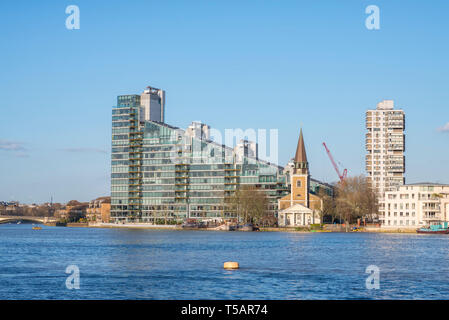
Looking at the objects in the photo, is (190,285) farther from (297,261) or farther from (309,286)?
(297,261)

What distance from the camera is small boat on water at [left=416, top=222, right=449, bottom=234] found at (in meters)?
185

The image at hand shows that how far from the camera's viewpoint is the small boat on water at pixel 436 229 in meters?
185

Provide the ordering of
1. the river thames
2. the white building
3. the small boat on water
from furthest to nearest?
1. the white building
2. the small boat on water
3. the river thames

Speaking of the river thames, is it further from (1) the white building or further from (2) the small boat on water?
(1) the white building

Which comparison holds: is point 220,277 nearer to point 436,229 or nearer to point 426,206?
point 436,229

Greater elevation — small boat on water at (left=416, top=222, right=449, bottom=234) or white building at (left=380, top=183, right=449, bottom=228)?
white building at (left=380, top=183, right=449, bottom=228)

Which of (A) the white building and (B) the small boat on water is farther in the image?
(A) the white building

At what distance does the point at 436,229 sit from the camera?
613 ft

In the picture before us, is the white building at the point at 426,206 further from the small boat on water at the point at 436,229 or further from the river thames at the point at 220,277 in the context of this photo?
the river thames at the point at 220,277

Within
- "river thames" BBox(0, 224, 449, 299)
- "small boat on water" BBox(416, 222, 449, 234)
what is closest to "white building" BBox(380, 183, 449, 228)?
"small boat on water" BBox(416, 222, 449, 234)

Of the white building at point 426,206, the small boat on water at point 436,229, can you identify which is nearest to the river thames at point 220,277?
the small boat on water at point 436,229

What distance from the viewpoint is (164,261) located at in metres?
75.6
